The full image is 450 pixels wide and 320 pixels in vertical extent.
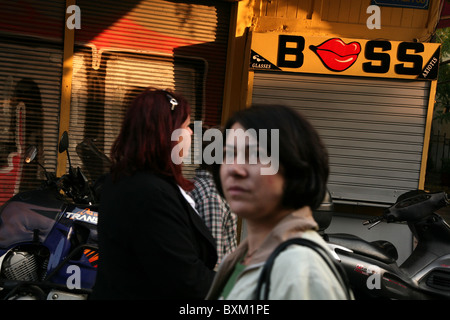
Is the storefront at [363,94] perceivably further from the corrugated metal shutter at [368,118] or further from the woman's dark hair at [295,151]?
the woman's dark hair at [295,151]

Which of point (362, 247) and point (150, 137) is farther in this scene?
point (362, 247)

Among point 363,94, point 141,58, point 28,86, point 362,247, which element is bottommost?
point 362,247

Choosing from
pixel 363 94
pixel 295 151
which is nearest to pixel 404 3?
pixel 363 94

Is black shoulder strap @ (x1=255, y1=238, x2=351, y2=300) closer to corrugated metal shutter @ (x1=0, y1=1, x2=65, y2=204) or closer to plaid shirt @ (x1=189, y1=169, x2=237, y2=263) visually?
plaid shirt @ (x1=189, y1=169, x2=237, y2=263)

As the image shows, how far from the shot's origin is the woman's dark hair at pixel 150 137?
199cm

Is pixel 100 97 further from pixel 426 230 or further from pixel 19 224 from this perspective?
pixel 426 230

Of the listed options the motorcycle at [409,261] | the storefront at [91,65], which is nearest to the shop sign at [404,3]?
the storefront at [91,65]

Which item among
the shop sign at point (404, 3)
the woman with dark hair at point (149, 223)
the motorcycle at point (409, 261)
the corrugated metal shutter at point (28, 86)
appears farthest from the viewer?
the shop sign at point (404, 3)

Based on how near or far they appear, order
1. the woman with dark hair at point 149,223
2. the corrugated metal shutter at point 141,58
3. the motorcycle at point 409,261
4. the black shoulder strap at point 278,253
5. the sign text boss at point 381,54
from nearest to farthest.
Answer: the black shoulder strap at point 278,253
the woman with dark hair at point 149,223
the motorcycle at point 409,261
the sign text boss at point 381,54
the corrugated metal shutter at point 141,58

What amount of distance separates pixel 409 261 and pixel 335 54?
10.4 ft

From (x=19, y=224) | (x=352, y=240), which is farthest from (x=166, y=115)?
(x=352, y=240)

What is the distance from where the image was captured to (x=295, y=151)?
1.25m

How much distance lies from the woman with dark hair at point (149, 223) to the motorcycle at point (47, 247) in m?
1.60

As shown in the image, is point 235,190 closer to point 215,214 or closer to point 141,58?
point 215,214
